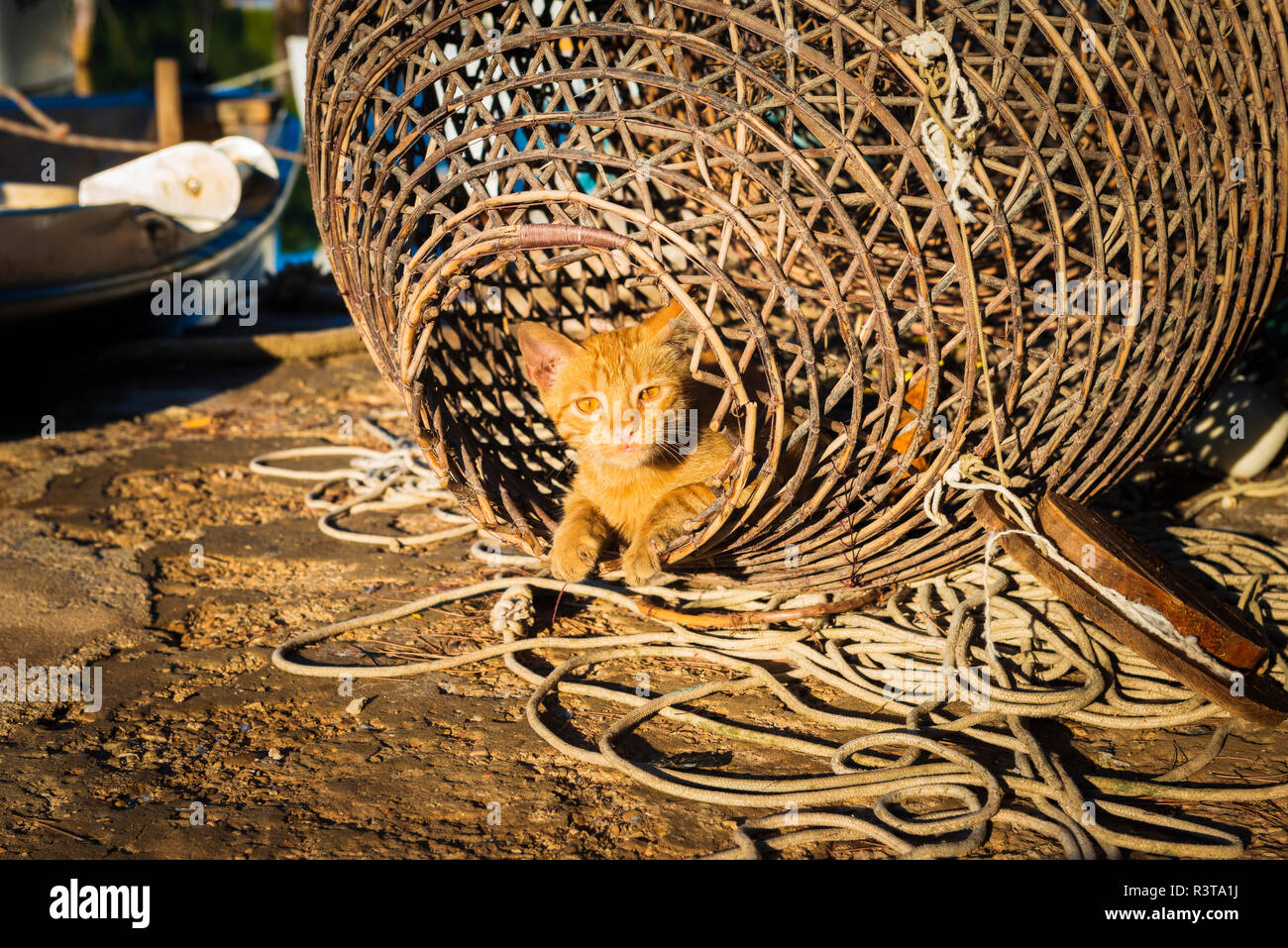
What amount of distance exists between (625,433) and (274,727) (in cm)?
110

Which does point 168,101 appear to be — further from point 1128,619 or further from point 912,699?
point 1128,619

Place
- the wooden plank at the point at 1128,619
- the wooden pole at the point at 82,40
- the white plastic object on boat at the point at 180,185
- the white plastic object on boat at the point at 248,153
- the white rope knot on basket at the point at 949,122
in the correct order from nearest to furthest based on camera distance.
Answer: the white rope knot on basket at the point at 949,122, the wooden plank at the point at 1128,619, the white plastic object on boat at the point at 180,185, the white plastic object on boat at the point at 248,153, the wooden pole at the point at 82,40

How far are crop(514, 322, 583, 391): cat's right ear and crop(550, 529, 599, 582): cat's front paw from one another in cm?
49

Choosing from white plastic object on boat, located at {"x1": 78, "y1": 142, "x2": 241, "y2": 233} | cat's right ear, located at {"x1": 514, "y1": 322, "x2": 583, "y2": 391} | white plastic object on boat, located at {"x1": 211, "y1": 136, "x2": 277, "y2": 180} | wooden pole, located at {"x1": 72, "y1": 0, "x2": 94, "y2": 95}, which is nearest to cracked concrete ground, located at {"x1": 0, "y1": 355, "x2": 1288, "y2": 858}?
cat's right ear, located at {"x1": 514, "y1": 322, "x2": 583, "y2": 391}

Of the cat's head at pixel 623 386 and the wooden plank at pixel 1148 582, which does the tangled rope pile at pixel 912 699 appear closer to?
the wooden plank at pixel 1148 582

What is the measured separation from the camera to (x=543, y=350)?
2816mm

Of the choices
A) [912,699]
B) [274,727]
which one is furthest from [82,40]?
[912,699]

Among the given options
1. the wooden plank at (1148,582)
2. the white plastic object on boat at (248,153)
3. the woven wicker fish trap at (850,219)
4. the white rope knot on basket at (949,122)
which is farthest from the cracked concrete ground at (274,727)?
the white plastic object on boat at (248,153)

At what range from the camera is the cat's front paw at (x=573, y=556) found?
8.32ft

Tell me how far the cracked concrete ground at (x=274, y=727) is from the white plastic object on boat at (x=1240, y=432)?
30cm

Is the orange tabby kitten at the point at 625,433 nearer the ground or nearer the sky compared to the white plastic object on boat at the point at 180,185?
nearer the ground

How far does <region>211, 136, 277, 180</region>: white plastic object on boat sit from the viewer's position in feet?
22.1

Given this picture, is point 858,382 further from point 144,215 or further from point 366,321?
Result: point 144,215

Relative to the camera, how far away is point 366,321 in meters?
2.74
